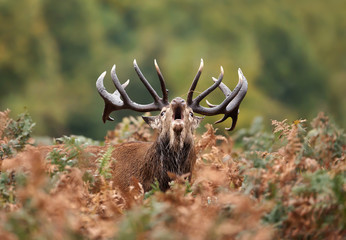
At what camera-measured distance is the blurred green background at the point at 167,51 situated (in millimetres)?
39938

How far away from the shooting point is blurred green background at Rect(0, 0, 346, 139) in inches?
1572

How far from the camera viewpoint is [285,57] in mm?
47156

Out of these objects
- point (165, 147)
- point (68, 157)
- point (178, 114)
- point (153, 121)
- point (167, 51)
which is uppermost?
point (167, 51)

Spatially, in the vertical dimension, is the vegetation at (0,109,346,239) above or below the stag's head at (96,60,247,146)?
below

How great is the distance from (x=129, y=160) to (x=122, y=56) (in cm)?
3932

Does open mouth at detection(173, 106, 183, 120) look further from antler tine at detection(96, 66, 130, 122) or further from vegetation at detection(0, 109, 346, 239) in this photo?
vegetation at detection(0, 109, 346, 239)

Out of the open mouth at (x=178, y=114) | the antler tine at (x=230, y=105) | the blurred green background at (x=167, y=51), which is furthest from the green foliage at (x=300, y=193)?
the blurred green background at (x=167, y=51)

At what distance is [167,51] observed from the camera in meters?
46.9

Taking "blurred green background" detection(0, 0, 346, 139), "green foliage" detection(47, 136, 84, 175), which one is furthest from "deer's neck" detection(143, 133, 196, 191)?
"blurred green background" detection(0, 0, 346, 139)

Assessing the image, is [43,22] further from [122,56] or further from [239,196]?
[239,196]

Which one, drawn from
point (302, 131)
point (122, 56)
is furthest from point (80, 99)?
point (302, 131)

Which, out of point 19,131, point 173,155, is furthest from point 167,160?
point 19,131

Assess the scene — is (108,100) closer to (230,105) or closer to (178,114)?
(178,114)

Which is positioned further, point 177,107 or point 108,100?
point 108,100
